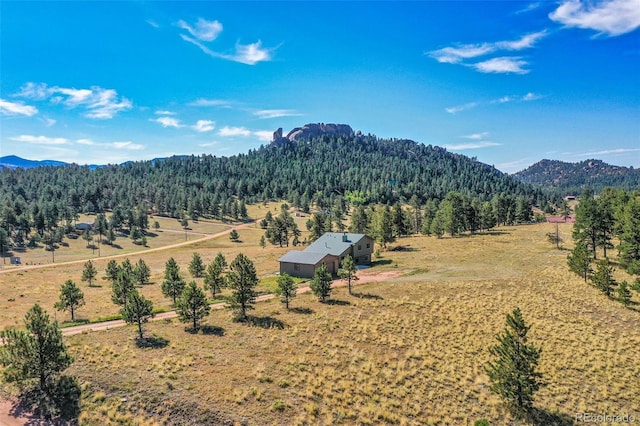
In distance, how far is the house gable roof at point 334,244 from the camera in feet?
215

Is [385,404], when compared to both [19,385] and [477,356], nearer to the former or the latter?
[477,356]

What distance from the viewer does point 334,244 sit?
6850 centimetres

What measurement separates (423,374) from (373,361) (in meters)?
3.98

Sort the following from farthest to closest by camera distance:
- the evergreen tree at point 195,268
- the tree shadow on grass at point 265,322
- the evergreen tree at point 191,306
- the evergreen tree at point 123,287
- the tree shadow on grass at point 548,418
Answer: the evergreen tree at point 195,268 → the evergreen tree at point 123,287 → the tree shadow on grass at point 265,322 → the evergreen tree at point 191,306 → the tree shadow on grass at point 548,418

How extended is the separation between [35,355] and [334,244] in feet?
166

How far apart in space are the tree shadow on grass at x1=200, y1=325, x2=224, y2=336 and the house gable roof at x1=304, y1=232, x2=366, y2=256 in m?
29.9

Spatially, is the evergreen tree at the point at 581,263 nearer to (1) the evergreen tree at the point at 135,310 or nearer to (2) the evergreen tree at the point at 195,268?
(1) the evergreen tree at the point at 135,310

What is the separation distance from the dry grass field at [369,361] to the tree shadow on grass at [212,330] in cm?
10

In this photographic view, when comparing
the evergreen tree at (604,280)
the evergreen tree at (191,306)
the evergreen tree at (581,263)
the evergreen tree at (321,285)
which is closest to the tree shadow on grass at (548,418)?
the evergreen tree at (321,285)

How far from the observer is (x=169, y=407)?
72.5 ft

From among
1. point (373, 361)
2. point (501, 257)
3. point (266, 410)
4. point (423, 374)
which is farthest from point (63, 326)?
point (501, 257)

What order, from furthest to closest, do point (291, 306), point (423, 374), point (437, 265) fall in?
point (437, 265)
point (291, 306)
point (423, 374)

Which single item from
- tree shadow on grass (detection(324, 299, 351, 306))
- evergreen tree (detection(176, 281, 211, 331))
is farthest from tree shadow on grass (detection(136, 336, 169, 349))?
tree shadow on grass (detection(324, 299, 351, 306))

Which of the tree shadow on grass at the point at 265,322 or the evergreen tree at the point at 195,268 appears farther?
the evergreen tree at the point at 195,268
